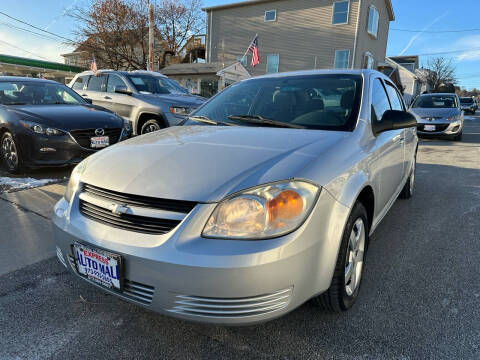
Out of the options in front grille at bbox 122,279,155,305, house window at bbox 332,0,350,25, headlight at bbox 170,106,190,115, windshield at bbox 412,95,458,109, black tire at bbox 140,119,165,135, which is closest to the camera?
front grille at bbox 122,279,155,305

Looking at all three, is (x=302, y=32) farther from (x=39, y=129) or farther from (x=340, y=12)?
(x=39, y=129)

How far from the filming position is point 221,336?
6.37 ft

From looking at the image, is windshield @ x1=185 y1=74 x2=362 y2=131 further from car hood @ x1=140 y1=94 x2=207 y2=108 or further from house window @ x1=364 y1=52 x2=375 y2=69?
house window @ x1=364 y1=52 x2=375 y2=69

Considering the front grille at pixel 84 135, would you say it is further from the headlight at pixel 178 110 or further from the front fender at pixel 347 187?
the front fender at pixel 347 187

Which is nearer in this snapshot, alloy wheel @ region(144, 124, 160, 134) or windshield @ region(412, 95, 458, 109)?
alloy wheel @ region(144, 124, 160, 134)

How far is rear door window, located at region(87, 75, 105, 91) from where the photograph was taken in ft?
27.3

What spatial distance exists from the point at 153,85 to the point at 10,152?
11.5 ft

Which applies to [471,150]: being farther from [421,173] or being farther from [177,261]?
[177,261]

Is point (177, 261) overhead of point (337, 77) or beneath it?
beneath

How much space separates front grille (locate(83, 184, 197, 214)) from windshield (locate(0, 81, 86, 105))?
4.90m

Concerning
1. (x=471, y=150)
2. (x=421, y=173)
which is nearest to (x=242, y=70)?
(x=471, y=150)

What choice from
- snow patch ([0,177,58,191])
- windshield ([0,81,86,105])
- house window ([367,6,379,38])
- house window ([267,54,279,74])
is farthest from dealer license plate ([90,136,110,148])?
house window ([367,6,379,38])

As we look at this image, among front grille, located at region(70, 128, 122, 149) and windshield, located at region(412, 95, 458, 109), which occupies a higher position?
windshield, located at region(412, 95, 458, 109)

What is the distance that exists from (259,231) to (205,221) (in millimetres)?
250
